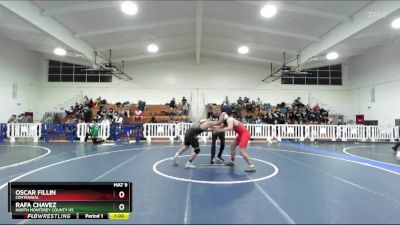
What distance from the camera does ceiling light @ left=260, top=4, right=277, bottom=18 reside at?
10.6 m

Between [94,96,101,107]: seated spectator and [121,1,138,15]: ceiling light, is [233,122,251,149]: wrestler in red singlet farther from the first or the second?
[94,96,101,107]: seated spectator

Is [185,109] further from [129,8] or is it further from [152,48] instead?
[129,8]

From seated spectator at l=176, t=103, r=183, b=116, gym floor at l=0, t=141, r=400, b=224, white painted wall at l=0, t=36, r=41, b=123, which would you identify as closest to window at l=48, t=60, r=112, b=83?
white painted wall at l=0, t=36, r=41, b=123

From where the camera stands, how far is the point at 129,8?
1102cm

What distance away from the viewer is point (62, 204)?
3.16 metres

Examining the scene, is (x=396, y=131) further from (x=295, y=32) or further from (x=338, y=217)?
(x=338, y=217)

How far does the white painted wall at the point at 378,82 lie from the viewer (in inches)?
669

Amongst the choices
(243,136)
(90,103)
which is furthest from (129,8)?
(90,103)

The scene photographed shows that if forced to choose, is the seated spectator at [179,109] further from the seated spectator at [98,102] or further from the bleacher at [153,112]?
the seated spectator at [98,102]

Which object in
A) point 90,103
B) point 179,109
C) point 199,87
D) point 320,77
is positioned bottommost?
point 179,109

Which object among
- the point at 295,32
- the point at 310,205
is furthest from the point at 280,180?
the point at 295,32
